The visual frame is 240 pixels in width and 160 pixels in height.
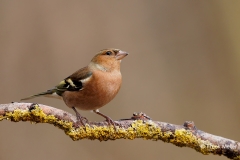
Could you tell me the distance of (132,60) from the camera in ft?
14.6

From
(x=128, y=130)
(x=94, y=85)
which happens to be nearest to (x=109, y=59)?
(x=94, y=85)

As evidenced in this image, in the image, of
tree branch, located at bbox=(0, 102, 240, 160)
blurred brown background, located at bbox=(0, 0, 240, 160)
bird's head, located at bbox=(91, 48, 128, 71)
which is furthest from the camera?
blurred brown background, located at bbox=(0, 0, 240, 160)

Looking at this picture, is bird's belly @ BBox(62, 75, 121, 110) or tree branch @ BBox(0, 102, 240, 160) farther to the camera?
bird's belly @ BBox(62, 75, 121, 110)

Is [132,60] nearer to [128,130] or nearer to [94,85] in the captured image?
[94,85]

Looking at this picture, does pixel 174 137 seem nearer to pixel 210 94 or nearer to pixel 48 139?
pixel 48 139

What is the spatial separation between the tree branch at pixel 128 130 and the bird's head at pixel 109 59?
1.72 ft

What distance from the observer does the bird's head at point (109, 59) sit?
2.86 m

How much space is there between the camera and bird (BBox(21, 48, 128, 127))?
2674mm

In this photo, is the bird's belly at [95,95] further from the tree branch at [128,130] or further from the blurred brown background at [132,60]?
the blurred brown background at [132,60]

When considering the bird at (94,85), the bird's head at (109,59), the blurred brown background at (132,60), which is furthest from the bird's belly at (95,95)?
the blurred brown background at (132,60)

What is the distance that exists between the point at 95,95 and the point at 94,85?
3.0 inches

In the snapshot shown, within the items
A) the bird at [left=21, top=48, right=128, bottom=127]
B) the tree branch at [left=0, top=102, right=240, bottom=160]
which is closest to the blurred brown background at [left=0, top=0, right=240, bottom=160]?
the bird at [left=21, top=48, right=128, bottom=127]

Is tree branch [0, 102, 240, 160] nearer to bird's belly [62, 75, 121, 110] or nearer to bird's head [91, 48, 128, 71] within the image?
bird's belly [62, 75, 121, 110]

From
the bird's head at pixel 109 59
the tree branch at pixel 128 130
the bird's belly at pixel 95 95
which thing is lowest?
the tree branch at pixel 128 130
